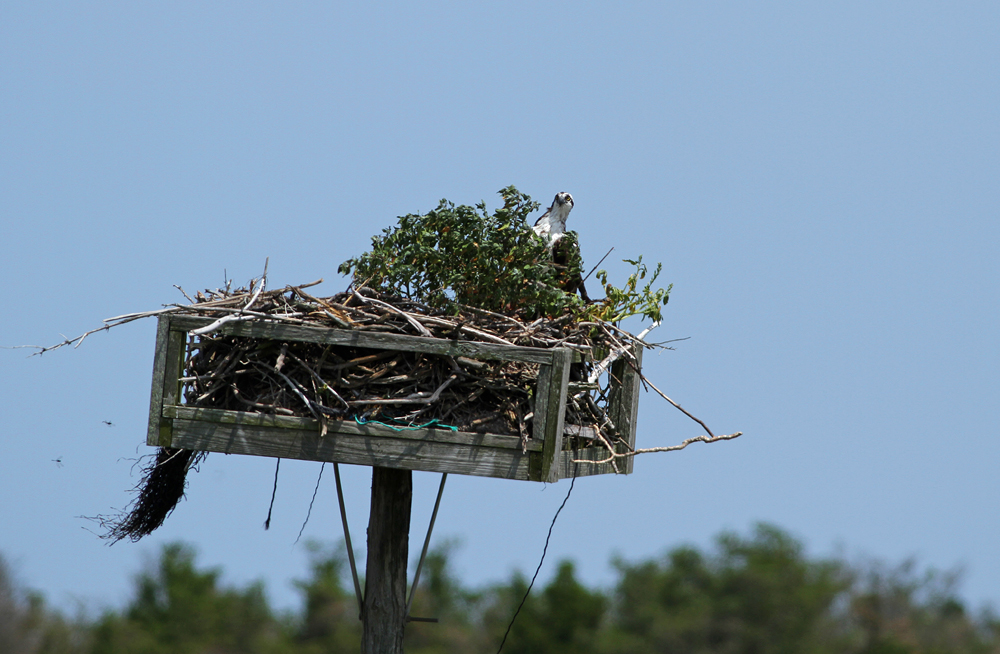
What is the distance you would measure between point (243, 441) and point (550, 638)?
11.9m

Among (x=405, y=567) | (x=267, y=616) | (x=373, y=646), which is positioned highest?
(x=405, y=567)

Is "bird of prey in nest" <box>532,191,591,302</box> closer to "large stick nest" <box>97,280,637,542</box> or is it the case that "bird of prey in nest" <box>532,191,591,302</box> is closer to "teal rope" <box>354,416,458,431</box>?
"large stick nest" <box>97,280,637,542</box>

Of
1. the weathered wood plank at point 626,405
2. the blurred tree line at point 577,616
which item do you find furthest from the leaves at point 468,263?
the blurred tree line at point 577,616

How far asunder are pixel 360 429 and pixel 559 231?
71.1 inches

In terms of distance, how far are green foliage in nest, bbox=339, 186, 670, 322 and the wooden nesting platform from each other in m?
0.56

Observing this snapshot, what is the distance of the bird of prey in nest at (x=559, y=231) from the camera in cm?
491

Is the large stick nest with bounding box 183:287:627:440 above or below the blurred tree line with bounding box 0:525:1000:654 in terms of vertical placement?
above

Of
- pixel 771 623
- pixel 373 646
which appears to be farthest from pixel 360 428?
pixel 771 623

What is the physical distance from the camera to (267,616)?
16.0 m

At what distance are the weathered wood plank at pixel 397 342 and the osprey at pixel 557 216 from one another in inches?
55.3

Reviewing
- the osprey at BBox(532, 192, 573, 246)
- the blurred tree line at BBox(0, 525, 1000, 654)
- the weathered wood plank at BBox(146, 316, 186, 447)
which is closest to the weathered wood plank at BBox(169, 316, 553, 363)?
the weathered wood plank at BBox(146, 316, 186, 447)

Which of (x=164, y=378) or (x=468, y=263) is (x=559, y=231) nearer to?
(x=468, y=263)

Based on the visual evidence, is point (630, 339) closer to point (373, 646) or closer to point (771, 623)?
point (373, 646)

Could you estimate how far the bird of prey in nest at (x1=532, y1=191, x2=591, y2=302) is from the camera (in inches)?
193
